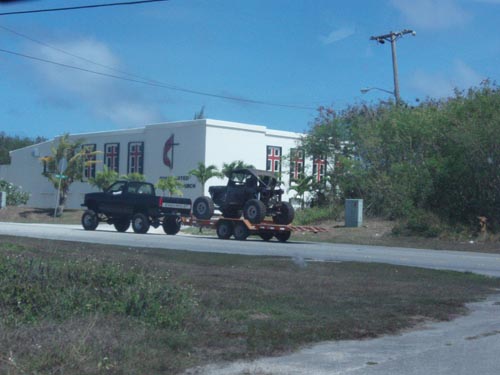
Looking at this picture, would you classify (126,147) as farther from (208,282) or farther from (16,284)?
(16,284)

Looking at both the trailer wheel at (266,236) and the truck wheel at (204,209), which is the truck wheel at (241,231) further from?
the truck wheel at (204,209)

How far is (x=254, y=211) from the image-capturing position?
31672 mm

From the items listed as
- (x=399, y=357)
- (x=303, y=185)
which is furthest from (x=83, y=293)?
(x=303, y=185)

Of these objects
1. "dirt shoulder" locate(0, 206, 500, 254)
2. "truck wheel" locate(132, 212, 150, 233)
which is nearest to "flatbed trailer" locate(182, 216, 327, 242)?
"truck wheel" locate(132, 212, 150, 233)

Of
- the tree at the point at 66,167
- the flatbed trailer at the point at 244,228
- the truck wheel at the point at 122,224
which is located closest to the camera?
the flatbed trailer at the point at 244,228

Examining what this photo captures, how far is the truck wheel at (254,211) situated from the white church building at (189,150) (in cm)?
1919

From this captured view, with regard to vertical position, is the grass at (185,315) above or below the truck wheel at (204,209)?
below

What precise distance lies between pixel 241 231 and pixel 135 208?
5.45 meters

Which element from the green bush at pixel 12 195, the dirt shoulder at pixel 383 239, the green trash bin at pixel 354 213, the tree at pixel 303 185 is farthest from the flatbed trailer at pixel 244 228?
the green bush at pixel 12 195

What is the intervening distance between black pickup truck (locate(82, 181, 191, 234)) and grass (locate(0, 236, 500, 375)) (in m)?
18.5

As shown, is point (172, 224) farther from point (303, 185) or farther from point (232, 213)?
point (303, 185)

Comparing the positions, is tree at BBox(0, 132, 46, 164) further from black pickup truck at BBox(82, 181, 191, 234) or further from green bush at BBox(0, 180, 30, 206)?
black pickup truck at BBox(82, 181, 191, 234)

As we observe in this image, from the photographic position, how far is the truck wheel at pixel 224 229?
3256 centimetres

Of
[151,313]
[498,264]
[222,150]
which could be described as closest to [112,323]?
[151,313]
